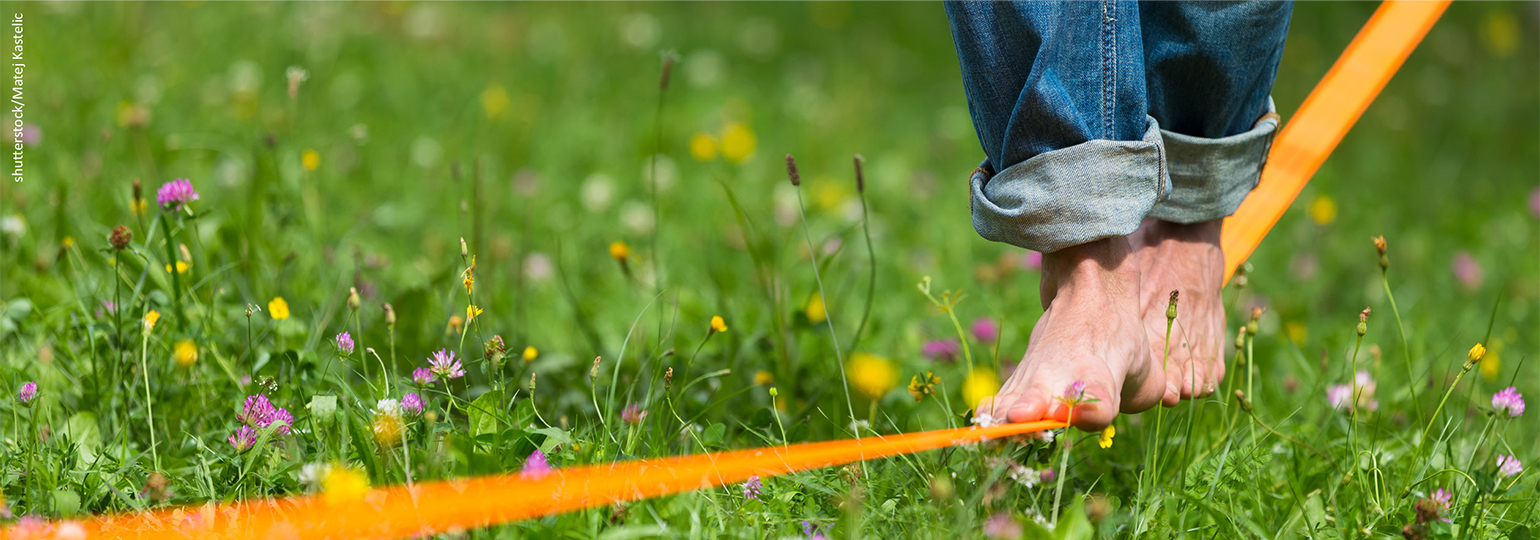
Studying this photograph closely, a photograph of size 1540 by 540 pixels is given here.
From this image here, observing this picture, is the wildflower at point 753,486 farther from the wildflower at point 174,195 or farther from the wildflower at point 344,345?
the wildflower at point 174,195

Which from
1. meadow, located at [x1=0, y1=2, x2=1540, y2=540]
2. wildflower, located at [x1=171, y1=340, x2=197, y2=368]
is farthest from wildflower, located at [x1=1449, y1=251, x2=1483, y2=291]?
wildflower, located at [x1=171, y1=340, x2=197, y2=368]

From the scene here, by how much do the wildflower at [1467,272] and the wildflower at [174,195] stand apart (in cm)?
255

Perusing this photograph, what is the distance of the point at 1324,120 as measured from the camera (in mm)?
1351

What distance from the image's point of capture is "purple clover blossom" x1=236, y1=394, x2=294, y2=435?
1.00 m

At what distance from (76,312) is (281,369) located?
417 mm

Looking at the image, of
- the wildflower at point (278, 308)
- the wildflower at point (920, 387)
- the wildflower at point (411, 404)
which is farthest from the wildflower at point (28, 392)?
the wildflower at point (920, 387)

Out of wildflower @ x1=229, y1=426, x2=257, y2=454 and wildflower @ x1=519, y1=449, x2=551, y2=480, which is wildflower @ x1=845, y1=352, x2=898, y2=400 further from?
wildflower @ x1=229, y1=426, x2=257, y2=454

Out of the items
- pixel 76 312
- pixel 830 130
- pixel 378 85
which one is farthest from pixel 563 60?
pixel 76 312

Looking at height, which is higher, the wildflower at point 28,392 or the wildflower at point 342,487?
the wildflower at point 28,392

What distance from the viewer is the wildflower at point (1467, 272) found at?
7.81ft

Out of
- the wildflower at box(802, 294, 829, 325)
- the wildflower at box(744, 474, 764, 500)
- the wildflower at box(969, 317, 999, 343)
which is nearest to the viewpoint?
the wildflower at box(744, 474, 764, 500)

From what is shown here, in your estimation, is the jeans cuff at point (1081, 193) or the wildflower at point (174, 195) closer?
the jeans cuff at point (1081, 193)

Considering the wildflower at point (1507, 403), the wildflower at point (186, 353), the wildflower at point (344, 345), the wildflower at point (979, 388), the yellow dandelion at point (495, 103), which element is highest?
the wildflower at point (344, 345)

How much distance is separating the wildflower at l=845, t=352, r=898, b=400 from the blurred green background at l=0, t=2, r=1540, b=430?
0.18 m
